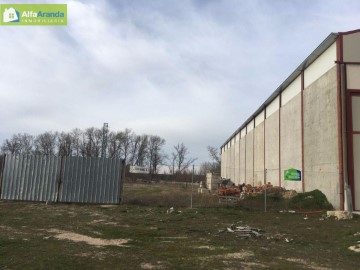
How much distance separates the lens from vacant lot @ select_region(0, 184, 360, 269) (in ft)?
27.4

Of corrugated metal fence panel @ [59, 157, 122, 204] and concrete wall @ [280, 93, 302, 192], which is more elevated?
concrete wall @ [280, 93, 302, 192]

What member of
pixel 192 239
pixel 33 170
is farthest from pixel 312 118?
pixel 33 170

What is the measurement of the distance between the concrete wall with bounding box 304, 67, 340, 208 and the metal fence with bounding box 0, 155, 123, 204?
1066cm

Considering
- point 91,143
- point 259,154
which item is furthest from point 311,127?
point 91,143

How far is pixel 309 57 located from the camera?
72.4 ft

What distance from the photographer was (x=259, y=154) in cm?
3900

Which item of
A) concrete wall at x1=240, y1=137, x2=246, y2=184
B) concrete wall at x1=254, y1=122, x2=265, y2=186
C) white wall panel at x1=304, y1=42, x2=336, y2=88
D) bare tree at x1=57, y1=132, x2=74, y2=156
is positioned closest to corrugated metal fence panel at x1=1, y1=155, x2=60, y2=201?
white wall panel at x1=304, y1=42, x2=336, y2=88

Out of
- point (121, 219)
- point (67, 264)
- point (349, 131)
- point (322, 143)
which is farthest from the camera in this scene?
point (322, 143)

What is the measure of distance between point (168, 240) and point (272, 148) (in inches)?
918

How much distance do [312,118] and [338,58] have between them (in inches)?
171

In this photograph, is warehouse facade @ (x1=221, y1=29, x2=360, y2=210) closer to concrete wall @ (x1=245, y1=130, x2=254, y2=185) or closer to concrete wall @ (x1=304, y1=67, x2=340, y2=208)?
concrete wall @ (x1=304, y1=67, x2=340, y2=208)

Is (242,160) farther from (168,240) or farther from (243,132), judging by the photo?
(168,240)

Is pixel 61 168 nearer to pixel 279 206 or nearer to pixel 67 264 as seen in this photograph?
pixel 279 206

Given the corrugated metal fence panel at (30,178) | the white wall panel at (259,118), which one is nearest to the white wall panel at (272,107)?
the white wall panel at (259,118)
